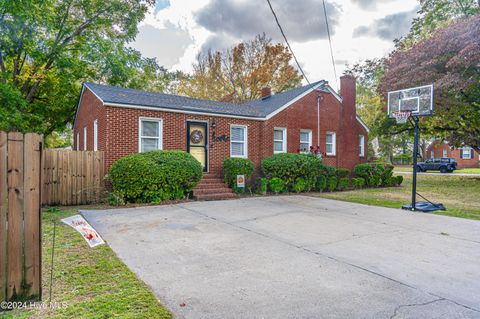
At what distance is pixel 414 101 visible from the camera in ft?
29.0

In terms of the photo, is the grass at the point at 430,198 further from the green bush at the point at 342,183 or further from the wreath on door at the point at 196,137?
the wreath on door at the point at 196,137

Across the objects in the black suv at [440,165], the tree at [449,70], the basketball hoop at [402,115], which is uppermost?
the tree at [449,70]

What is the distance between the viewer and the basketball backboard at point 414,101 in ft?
27.4

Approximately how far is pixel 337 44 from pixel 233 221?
7.49 metres

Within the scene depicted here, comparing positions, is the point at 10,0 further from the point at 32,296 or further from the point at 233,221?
the point at 32,296

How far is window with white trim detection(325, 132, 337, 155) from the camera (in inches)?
618

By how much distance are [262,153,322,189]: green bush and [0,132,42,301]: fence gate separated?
33.1 ft

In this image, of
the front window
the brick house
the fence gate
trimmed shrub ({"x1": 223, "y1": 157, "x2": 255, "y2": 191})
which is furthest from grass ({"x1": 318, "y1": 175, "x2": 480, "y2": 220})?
the fence gate

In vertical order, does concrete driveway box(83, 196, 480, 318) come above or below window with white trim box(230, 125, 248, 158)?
below

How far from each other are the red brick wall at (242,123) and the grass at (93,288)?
607cm

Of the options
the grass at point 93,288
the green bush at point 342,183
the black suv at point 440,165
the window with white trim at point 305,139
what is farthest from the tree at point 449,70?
the grass at point 93,288

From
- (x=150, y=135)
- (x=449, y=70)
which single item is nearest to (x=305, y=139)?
(x=449, y=70)

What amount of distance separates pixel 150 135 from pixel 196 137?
6.01 feet

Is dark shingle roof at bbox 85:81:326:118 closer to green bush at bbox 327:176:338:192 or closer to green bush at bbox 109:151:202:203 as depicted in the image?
green bush at bbox 109:151:202:203
